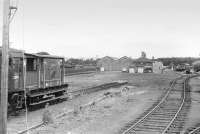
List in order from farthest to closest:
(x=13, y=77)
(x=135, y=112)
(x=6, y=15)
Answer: (x=135, y=112)
(x=13, y=77)
(x=6, y=15)

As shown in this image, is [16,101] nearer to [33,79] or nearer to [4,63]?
[33,79]

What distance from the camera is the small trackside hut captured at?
15.5m

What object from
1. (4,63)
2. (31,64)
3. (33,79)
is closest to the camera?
(4,63)

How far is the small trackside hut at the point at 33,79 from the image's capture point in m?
15.5

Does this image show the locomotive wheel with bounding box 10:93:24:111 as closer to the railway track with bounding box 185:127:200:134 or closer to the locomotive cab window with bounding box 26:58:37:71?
the locomotive cab window with bounding box 26:58:37:71

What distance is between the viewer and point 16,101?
1544 cm

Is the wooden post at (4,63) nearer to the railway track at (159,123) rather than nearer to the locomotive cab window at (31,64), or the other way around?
the railway track at (159,123)

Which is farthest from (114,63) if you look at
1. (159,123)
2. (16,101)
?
(159,123)

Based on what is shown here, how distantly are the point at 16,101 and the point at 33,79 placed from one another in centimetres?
271

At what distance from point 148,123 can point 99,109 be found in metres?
4.71

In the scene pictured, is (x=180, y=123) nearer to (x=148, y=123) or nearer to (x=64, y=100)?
(x=148, y=123)

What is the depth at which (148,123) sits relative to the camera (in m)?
13.9

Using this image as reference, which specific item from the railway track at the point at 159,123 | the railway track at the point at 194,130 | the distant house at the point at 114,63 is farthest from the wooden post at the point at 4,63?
the distant house at the point at 114,63

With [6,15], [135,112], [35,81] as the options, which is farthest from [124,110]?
[6,15]
